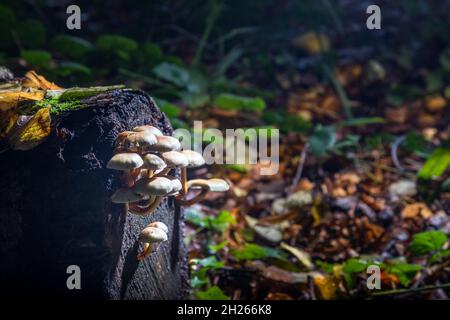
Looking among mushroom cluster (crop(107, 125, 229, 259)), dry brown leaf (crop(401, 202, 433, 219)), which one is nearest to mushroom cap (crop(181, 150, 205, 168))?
mushroom cluster (crop(107, 125, 229, 259))

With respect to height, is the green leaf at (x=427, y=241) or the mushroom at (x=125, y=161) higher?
the mushroom at (x=125, y=161)

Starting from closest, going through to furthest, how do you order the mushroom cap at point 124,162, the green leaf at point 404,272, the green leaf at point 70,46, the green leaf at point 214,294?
the mushroom cap at point 124,162 → the green leaf at point 214,294 → the green leaf at point 404,272 → the green leaf at point 70,46

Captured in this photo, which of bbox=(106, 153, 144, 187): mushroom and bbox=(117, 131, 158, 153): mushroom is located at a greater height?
bbox=(117, 131, 158, 153): mushroom

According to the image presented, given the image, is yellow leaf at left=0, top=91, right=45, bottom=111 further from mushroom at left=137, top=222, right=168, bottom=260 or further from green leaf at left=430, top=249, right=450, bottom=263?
green leaf at left=430, top=249, right=450, bottom=263

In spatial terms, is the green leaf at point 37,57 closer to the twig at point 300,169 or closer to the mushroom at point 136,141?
the twig at point 300,169

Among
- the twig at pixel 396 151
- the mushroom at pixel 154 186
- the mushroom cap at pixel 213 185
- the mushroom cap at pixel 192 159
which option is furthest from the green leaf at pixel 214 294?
the twig at pixel 396 151

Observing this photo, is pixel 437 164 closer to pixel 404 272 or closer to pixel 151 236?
pixel 404 272

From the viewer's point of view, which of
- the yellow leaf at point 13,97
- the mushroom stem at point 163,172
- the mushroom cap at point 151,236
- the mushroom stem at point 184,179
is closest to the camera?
the yellow leaf at point 13,97

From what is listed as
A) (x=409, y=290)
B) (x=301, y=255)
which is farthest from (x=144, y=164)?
(x=409, y=290)
